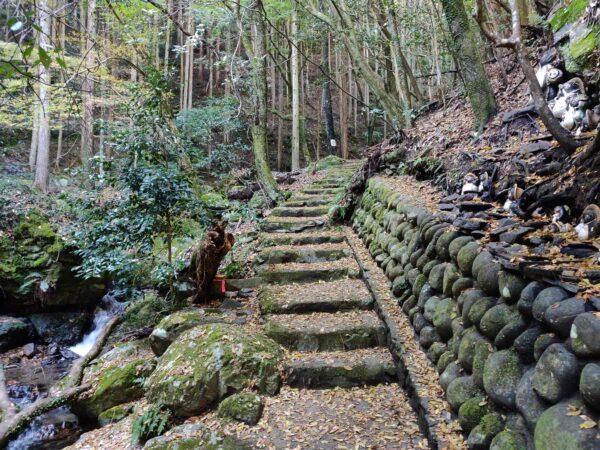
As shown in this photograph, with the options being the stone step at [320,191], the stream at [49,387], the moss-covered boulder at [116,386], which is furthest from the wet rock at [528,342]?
the stone step at [320,191]

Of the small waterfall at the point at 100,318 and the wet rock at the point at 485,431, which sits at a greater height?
→ the wet rock at the point at 485,431

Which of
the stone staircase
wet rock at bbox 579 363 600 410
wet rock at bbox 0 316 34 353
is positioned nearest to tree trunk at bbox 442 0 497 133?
the stone staircase

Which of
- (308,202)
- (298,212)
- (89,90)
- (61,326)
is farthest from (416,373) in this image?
(61,326)

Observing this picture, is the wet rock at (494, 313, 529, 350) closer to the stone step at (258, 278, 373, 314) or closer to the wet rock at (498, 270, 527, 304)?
the wet rock at (498, 270, 527, 304)

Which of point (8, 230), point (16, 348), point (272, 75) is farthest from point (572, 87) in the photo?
point (272, 75)

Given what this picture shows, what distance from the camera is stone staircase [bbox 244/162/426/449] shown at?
3178 millimetres

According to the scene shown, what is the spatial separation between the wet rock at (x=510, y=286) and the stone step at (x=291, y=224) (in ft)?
15.5

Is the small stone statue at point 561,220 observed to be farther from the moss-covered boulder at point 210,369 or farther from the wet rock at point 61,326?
the wet rock at point 61,326

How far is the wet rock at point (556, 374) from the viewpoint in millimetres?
1778

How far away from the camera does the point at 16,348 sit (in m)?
7.14

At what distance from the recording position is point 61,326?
7789 mm

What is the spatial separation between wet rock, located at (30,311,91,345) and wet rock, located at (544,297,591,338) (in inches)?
314

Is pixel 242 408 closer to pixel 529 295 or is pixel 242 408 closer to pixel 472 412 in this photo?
pixel 472 412

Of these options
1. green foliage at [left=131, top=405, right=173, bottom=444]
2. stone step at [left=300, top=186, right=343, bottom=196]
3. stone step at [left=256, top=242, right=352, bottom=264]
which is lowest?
green foliage at [left=131, top=405, right=173, bottom=444]
